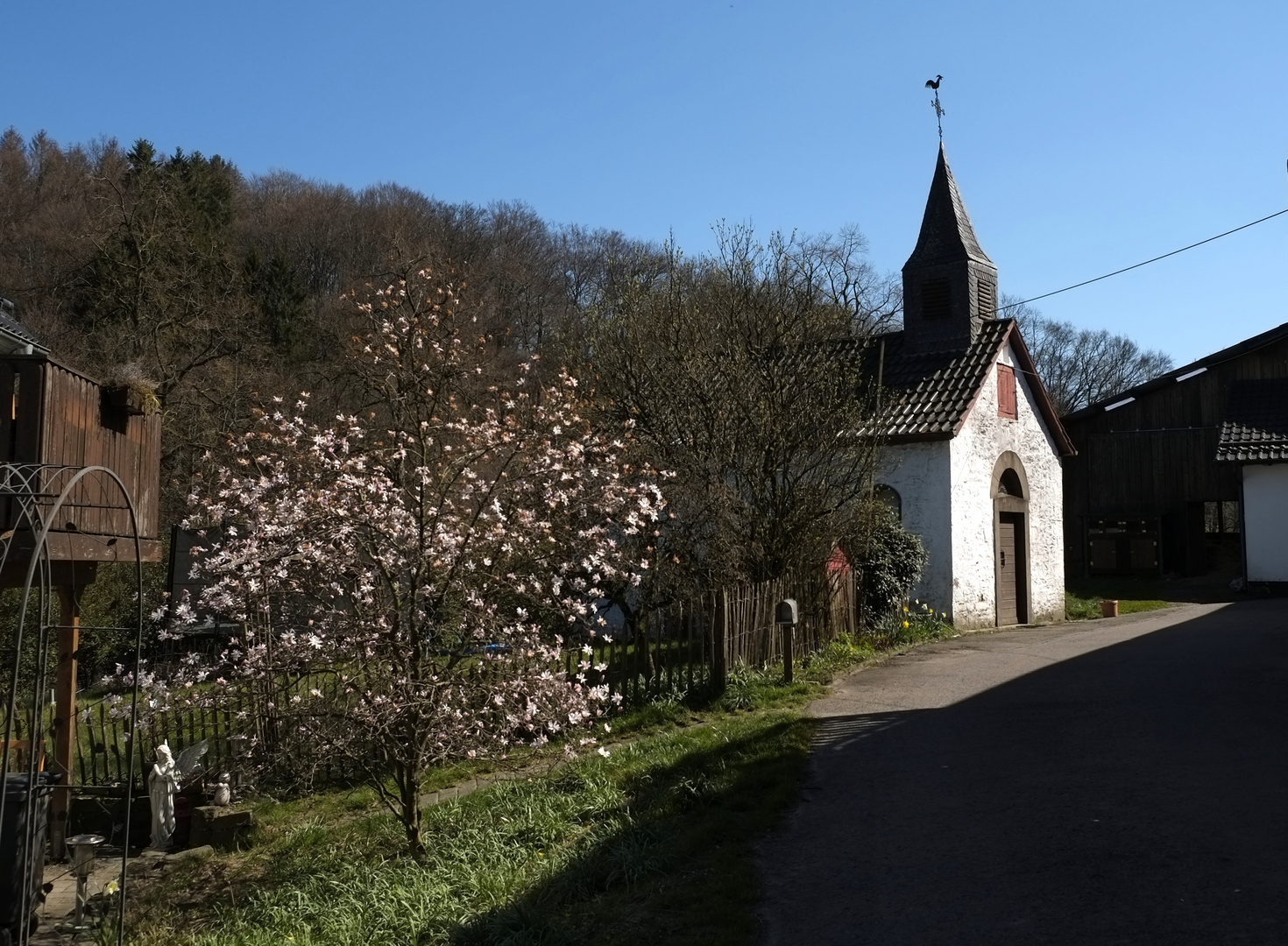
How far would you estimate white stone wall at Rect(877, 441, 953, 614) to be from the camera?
20.6 metres

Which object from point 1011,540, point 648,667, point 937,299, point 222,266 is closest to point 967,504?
point 1011,540

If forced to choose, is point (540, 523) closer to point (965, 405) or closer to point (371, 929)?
point (371, 929)

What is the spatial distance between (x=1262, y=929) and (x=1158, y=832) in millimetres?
1560

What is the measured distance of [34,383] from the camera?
1146 cm

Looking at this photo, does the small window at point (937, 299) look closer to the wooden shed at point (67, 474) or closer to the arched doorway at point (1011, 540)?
the arched doorway at point (1011, 540)

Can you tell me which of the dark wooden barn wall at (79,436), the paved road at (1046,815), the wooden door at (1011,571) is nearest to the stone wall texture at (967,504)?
the wooden door at (1011,571)

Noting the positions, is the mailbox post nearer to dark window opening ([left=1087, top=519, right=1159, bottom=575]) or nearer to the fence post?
the fence post

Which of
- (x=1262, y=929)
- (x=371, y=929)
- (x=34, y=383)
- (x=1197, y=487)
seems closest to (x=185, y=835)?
(x=34, y=383)

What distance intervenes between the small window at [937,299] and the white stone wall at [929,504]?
3747 millimetres

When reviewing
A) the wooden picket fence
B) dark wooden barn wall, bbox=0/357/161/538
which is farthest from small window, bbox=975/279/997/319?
dark wooden barn wall, bbox=0/357/161/538

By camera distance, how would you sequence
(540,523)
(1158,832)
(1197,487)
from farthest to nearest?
(1197,487)
(540,523)
(1158,832)

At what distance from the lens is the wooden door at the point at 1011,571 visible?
22.6m

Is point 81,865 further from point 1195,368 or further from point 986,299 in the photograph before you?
point 1195,368

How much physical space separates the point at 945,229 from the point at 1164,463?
1504 cm
